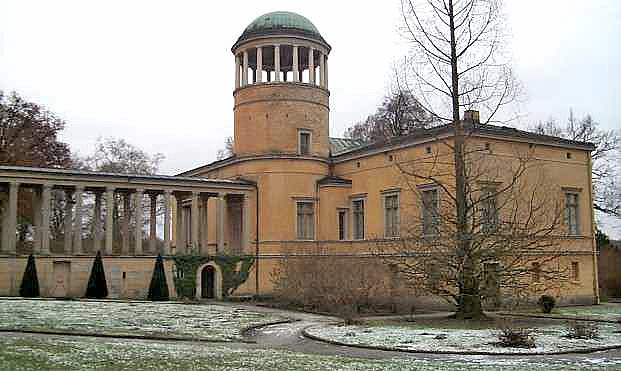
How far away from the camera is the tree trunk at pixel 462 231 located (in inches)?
984

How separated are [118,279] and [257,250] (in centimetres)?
816

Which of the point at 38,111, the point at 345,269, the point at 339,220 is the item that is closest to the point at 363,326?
the point at 345,269

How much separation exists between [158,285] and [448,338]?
21000mm

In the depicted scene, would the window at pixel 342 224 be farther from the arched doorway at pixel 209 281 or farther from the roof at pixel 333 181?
the arched doorway at pixel 209 281

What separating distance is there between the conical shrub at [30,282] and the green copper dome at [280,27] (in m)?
17.9

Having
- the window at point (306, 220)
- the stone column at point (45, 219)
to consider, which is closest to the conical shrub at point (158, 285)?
the stone column at point (45, 219)

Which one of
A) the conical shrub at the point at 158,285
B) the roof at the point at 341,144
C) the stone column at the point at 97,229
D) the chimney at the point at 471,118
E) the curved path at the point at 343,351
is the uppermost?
the roof at the point at 341,144

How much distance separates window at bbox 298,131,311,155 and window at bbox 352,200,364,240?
435 centimetres

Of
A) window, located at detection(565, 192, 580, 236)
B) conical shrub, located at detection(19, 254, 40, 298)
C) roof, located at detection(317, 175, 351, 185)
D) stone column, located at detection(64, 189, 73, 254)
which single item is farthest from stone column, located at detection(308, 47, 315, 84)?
conical shrub, located at detection(19, 254, 40, 298)

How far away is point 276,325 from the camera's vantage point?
85.1 ft

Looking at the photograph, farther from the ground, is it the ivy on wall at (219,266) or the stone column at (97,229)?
the stone column at (97,229)

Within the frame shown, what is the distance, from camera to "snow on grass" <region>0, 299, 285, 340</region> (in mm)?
21344

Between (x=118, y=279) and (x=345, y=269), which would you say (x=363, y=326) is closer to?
(x=345, y=269)

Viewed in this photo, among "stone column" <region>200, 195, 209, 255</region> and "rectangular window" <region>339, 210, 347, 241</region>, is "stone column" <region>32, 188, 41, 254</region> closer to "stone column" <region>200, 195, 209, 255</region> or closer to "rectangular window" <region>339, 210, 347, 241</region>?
"stone column" <region>200, 195, 209, 255</region>
